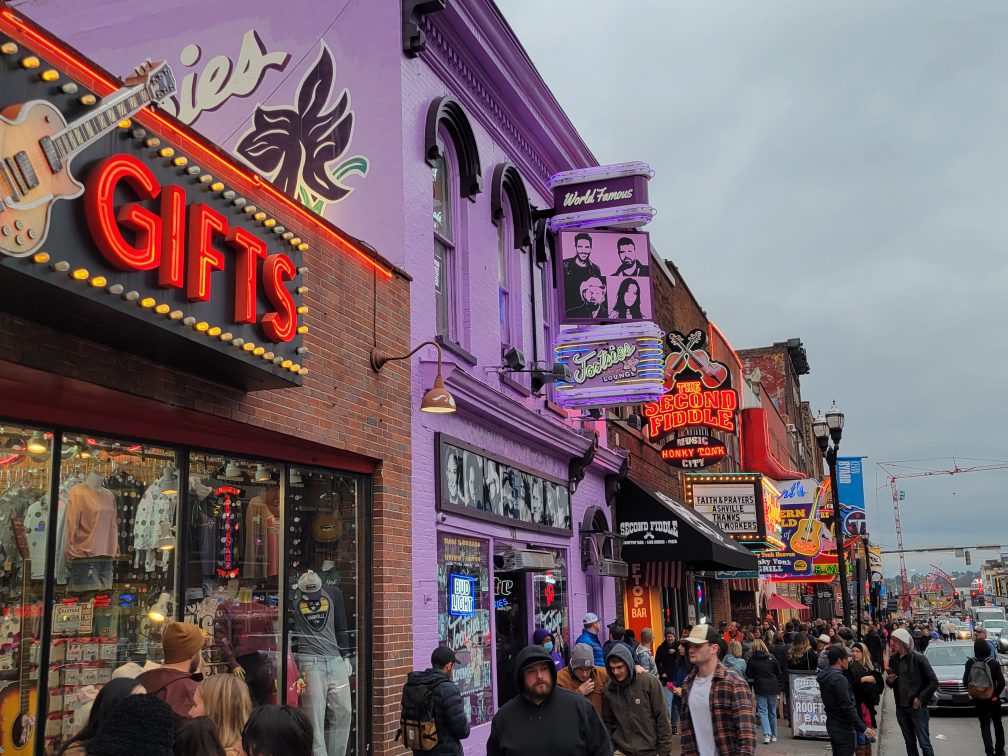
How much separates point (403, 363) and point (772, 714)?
9.28 m

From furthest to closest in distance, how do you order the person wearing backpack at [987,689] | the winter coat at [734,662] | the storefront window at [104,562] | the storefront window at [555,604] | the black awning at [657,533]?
the black awning at [657,533], the winter coat at [734,662], the storefront window at [555,604], the person wearing backpack at [987,689], the storefront window at [104,562]

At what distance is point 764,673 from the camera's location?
16.2m

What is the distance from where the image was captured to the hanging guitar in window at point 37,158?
4879 mm

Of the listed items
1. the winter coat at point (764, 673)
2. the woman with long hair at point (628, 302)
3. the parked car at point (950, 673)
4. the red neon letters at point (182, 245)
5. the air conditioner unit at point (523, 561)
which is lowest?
the parked car at point (950, 673)

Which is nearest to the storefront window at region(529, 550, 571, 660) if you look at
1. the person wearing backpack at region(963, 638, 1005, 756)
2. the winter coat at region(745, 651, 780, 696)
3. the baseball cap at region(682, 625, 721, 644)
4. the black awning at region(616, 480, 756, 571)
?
the winter coat at region(745, 651, 780, 696)

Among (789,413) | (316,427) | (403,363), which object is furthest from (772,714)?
(789,413)

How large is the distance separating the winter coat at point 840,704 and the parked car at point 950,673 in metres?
9.46

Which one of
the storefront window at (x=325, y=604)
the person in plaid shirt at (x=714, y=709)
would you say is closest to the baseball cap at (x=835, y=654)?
the person in plaid shirt at (x=714, y=709)

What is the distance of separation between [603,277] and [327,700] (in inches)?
331

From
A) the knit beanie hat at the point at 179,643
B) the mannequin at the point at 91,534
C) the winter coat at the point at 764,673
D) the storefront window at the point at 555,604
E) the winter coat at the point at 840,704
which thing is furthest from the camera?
the winter coat at the point at 764,673

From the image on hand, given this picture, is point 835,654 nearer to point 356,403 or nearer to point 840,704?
point 840,704

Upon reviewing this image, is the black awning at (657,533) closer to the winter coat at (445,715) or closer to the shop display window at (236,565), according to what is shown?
the shop display window at (236,565)

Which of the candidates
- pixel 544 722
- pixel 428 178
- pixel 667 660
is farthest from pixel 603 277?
pixel 544 722

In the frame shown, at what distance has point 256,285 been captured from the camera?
281 inches
